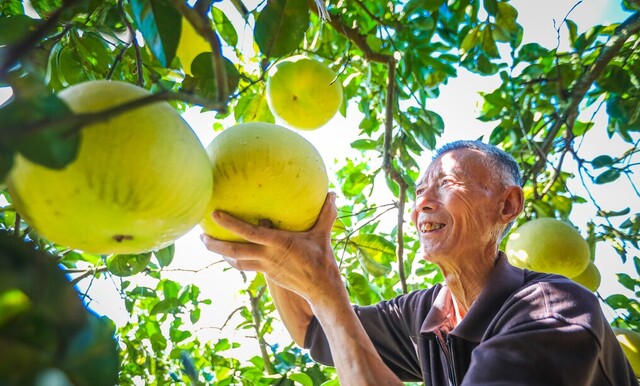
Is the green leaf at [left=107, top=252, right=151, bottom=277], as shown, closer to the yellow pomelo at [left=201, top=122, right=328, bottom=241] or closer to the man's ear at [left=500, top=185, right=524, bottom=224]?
the yellow pomelo at [left=201, top=122, right=328, bottom=241]

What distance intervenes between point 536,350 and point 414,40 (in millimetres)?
1816

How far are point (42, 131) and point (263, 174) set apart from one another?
0.85 metres

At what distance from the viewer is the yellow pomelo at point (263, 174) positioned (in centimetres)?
136

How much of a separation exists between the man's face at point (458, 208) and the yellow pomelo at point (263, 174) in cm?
98

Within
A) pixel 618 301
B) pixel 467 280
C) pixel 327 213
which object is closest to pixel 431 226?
pixel 467 280

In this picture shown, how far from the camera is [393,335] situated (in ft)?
8.38

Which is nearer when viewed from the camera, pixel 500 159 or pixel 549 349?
pixel 549 349

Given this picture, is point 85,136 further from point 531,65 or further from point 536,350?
point 531,65

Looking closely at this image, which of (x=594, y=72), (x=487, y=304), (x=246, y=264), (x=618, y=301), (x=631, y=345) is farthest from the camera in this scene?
(x=618, y=301)

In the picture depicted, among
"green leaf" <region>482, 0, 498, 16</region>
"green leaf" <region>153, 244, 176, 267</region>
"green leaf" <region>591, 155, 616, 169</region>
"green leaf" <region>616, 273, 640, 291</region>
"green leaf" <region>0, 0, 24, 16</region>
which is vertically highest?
"green leaf" <region>0, 0, 24, 16</region>

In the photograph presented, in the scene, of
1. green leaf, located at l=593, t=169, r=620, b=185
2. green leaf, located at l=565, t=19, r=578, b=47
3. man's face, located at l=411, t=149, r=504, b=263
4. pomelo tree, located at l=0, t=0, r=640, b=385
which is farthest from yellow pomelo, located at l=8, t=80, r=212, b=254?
green leaf, located at l=593, t=169, r=620, b=185

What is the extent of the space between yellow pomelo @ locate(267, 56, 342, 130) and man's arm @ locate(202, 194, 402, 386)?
2.46 ft

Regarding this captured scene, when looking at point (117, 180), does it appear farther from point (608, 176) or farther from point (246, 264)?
point (608, 176)

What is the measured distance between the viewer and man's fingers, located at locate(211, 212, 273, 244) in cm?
141
